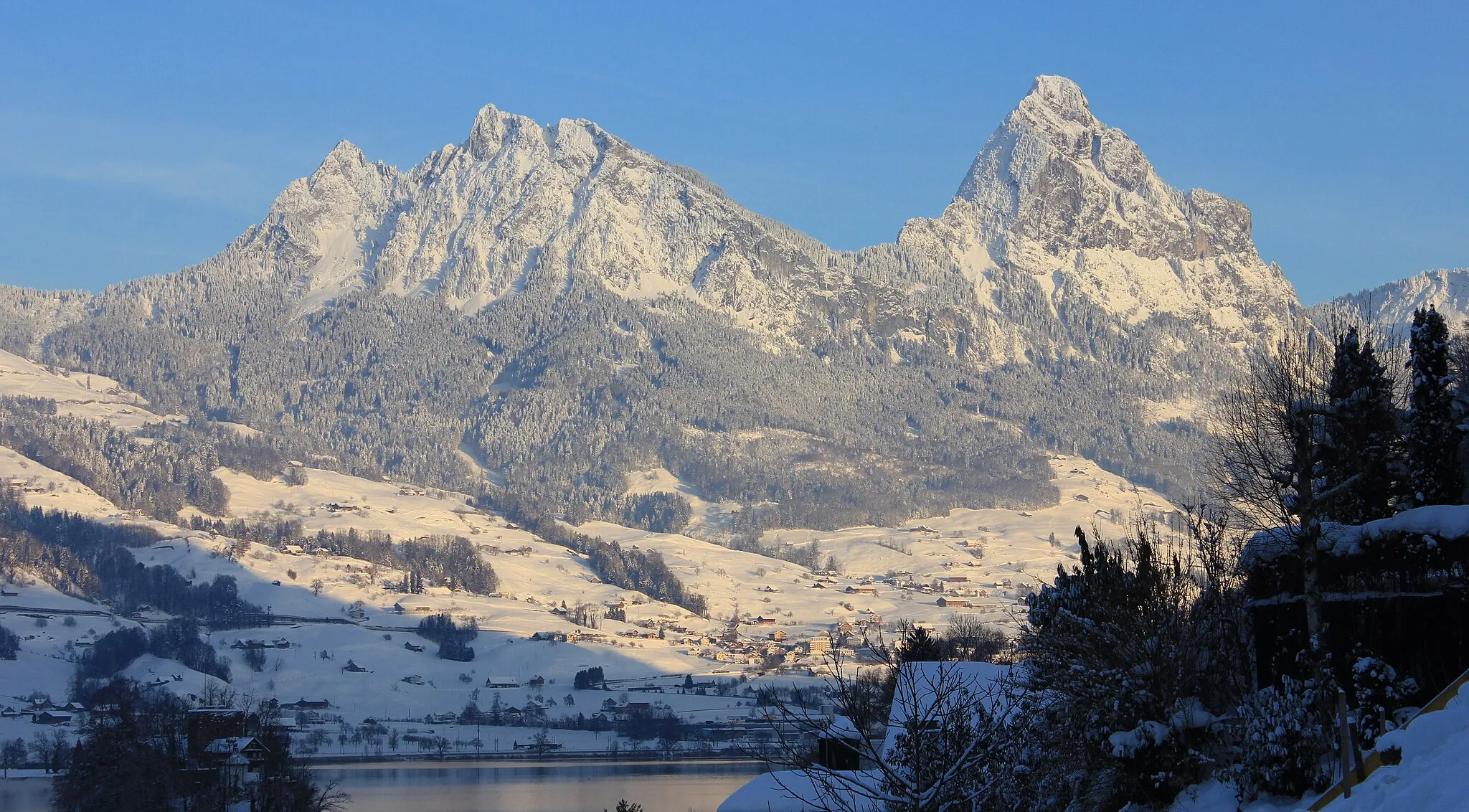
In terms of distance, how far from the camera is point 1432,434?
41594 mm

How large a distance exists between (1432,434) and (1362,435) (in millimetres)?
2091

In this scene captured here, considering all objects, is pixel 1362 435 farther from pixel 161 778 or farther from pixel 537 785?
pixel 537 785

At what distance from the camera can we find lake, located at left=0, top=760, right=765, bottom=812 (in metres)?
138

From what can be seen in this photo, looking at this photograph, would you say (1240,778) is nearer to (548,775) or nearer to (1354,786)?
(1354,786)

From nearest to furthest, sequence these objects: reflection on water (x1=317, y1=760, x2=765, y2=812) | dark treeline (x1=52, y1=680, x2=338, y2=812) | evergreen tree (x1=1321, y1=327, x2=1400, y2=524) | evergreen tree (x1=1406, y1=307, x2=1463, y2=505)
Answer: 1. evergreen tree (x1=1321, y1=327, x2=1400, y2=524)
2. evergreen tree (x1=1406, y1=307, x2=1463, y2=505)
3. dark treeline (x1=52, y1=680, x2=338, y2=812)
4. reflection on water (x1=317, y1=760, x2=765, y2=812)

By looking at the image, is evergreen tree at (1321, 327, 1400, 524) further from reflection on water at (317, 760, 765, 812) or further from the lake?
reflection on water at (317, 760, 765, 812)

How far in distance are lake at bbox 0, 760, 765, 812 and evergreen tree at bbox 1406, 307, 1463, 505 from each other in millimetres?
80530

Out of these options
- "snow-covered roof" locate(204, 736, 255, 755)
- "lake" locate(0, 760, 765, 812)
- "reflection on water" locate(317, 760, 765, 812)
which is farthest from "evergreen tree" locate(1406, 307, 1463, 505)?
"reflection on water" locate(317, 760, 765, 812)

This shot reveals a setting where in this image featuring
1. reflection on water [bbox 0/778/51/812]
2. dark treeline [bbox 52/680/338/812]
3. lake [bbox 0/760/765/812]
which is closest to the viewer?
dark treeline [bbox 52/680/338/812]

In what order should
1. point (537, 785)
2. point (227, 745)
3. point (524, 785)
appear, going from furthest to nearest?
point (537, 785)
point (524, 785)
point (227, 745)

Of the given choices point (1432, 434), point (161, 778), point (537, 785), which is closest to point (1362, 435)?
point (1432, 434)

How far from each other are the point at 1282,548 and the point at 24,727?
19200cm

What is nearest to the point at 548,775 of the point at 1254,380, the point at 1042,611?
the point at 1042,611

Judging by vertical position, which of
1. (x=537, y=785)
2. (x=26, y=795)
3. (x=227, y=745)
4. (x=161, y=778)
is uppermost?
(x=227, y=745)
